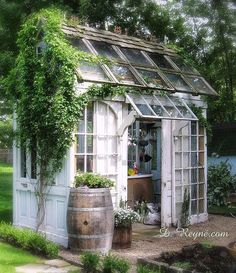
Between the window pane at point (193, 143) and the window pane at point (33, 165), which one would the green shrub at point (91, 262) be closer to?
the window pane at point (33, 165)

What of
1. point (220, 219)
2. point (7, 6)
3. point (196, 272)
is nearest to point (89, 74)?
point (196, 272)

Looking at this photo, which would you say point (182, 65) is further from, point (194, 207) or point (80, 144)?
point (80, 144)

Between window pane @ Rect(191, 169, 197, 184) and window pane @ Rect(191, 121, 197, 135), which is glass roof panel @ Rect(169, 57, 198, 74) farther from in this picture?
window pane @ Rect(191, 169, 197, 184)

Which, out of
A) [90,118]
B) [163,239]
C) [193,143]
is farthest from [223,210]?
[90,118]

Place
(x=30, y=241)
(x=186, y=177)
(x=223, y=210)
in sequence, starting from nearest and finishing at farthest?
1. (x=30, y=241)
2. (x=186, y=177)
3. (x=223, y=210)

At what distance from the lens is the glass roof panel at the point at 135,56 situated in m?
10.3

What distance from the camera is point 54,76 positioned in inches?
335

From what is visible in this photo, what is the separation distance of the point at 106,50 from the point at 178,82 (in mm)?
2104

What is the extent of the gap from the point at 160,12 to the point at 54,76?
11547 mm

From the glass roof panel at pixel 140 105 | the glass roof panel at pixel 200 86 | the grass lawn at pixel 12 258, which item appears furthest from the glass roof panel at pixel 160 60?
the grass lawn at pixel 12 258

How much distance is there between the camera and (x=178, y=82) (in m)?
10.8

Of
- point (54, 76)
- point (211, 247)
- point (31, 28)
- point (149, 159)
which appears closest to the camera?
point (211, 247)

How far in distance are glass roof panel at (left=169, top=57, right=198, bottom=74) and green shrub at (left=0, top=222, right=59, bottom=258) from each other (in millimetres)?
5932

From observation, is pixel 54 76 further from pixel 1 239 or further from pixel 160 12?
pixel 160 12
